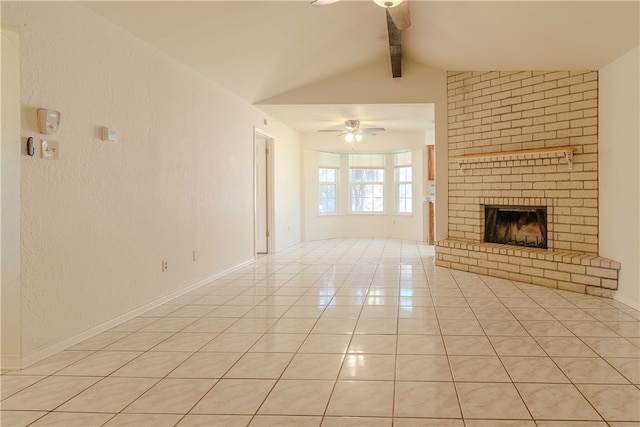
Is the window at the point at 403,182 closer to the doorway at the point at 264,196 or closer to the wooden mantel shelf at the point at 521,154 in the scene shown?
the doorway at the point at 264,196

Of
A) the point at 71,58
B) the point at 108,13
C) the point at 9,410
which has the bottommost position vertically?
the point at 9,410

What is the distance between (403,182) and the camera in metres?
9.78

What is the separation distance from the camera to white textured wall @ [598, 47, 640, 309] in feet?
11.7

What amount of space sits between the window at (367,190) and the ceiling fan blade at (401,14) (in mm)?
6168

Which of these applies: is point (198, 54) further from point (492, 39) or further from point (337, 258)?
point (337, 258)

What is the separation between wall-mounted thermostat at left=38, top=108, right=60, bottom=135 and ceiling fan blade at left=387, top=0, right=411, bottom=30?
2881 mm

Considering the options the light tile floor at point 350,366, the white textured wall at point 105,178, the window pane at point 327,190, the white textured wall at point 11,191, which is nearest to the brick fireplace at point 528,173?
the light tile floor at point 350,366

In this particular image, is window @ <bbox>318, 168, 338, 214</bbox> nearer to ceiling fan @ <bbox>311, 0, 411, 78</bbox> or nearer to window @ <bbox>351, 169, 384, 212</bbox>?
window @ <bbox>351, 169, 384, 212</bbox>

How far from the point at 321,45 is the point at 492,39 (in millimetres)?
1900

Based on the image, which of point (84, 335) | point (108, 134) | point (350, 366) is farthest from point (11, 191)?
point (350, 366)

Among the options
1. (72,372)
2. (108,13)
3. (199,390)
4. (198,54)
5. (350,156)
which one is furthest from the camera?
(350,156)

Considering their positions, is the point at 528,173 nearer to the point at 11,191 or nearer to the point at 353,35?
the point at 353,35

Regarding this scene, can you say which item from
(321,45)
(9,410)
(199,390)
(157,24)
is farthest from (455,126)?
(9,410)

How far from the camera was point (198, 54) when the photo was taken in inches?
162
